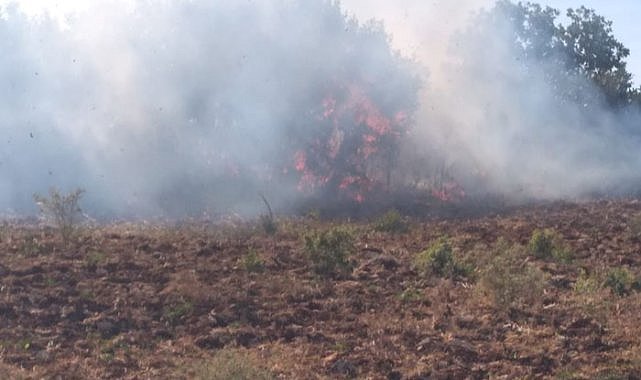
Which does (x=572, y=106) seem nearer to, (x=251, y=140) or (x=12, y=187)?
(x=251, y=140)

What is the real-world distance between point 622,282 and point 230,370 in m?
4.79

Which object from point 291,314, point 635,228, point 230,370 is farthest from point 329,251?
point 635,228

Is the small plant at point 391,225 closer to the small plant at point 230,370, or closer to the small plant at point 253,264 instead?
the small plant at point 253,264

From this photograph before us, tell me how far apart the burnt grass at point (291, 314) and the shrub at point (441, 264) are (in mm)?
118

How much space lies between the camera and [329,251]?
399 inches

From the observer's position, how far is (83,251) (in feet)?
33.8

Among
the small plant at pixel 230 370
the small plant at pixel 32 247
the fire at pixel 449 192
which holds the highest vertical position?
the fire at pixel 449 192

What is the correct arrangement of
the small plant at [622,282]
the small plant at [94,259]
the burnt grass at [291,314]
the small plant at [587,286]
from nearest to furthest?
the burnt grass at [291,314] < the small plant at [587,286] < the small plant at [622,282] < the small plant at [94,259]

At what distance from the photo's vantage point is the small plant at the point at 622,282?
28.7ft

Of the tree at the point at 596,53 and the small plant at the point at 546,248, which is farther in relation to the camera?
the tree at the point at 596,53

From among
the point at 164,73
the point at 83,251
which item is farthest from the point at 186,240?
the point at 164,73

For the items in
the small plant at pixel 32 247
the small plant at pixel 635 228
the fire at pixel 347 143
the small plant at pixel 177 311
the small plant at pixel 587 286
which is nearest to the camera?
the small plant at pixel 177 311

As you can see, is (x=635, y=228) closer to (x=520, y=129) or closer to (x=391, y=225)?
(x=391, y=225)

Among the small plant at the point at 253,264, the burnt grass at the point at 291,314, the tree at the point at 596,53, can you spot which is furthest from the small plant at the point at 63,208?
the tree at the point at 596,53
